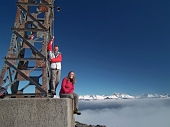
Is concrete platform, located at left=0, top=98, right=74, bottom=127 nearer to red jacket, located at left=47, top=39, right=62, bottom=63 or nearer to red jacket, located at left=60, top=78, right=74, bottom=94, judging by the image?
red jacket, located at left=60, top=78, right=74, bottom=94

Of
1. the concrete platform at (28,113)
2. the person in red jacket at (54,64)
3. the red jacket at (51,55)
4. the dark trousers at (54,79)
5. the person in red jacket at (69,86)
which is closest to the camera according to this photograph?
the concrete platform at (28,113)

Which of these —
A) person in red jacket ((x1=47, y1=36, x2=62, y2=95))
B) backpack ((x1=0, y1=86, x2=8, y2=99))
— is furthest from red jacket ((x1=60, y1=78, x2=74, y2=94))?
backpack ((x1=0, y1=86, x2=8, y2=99))

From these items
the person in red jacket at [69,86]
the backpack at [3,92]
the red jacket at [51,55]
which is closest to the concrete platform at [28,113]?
the backpack at [3,92]

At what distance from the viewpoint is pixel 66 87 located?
537 centimetres

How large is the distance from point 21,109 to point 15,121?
0.76ft

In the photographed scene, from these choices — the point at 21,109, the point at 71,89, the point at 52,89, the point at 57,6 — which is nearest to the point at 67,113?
the point at 21,109

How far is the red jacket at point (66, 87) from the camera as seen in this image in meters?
5.29

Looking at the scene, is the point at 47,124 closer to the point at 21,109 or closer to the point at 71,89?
the point at 21,109

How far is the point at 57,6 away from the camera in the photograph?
662 centimetres

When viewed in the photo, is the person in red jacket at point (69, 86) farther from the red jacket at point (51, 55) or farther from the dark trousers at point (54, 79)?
the red jacket at point (51, 55)

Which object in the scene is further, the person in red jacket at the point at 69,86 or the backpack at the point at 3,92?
the person in red jacket at the point at 69,86

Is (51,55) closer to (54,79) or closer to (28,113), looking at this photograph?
(54,79)

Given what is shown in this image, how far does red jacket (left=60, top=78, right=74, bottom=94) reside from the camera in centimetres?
529

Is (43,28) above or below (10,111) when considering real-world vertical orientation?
above
